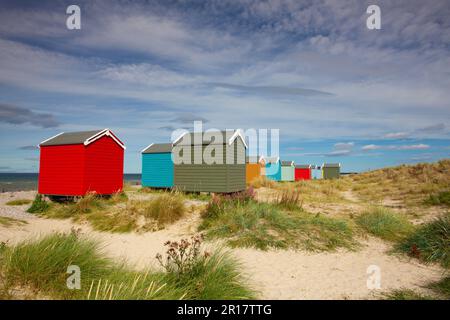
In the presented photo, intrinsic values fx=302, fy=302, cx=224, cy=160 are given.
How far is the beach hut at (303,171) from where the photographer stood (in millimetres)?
50950

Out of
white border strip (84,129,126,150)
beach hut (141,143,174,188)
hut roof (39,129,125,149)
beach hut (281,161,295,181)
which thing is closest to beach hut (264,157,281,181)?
beach hut (281,161,295,181)

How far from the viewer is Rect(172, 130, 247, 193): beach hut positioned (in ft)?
59.9

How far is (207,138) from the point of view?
19266 millimetres

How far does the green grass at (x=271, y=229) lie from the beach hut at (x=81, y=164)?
30.1ft

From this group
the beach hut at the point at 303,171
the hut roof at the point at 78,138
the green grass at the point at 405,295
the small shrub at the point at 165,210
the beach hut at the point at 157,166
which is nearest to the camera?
the green grass at the point at 405,295

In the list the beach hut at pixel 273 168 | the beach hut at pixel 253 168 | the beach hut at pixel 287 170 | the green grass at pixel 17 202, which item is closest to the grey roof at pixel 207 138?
the green grass at pixel 17 202

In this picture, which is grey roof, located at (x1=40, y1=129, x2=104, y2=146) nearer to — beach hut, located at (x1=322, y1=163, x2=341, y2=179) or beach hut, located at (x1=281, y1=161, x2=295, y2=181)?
beach hut, located at (x1=281, y1=161, x2=295, y2=181)

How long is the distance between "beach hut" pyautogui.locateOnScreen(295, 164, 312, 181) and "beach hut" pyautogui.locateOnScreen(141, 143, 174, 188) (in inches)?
1280

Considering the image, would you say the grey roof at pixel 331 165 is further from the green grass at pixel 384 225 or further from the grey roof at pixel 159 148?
the green grass at pixel 384 225
